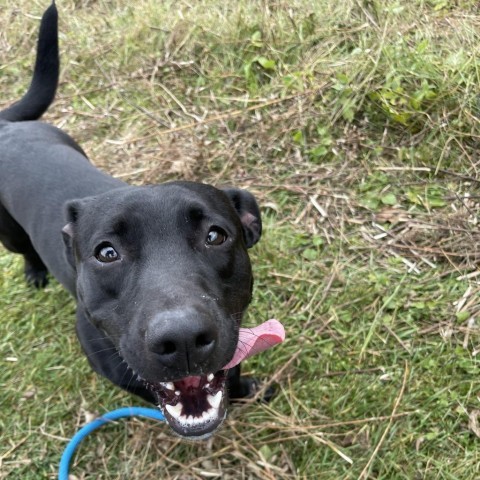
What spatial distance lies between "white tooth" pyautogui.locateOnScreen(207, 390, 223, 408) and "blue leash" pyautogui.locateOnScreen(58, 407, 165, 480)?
0.78 meters

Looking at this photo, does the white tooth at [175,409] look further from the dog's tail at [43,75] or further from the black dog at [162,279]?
the dog's tail at [43,75]

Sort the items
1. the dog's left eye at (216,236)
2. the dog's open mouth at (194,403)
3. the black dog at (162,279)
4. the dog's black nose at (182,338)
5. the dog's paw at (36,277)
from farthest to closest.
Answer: the dog's paw at (36,277), the dog's left eye at (216,236), the dog's open mouth at (194,403), the black dog at (162,279), the dog's black nose at (182,338)

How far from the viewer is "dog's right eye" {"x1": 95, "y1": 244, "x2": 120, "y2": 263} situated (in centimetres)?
233

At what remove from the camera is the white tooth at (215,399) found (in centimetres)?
233

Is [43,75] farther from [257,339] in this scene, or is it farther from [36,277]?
[257,339]

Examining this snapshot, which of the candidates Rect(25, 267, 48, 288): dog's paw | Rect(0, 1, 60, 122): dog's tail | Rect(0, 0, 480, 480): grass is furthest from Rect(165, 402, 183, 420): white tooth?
Rect(0, 1, 60, 122): dog's tail

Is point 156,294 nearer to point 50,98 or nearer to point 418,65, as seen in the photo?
point 50,98

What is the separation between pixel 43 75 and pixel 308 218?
1.95m

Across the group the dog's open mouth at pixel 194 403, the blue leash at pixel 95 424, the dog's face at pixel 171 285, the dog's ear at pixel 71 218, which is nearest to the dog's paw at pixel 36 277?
the blue leash at pixel 95 424

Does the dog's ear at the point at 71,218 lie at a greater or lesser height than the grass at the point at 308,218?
greater

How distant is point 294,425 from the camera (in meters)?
3.10

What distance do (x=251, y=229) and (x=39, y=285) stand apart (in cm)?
179

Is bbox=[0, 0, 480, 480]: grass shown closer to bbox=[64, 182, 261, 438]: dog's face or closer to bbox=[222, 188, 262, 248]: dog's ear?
bbox=[222, 188, 262, 248]: dog's ear

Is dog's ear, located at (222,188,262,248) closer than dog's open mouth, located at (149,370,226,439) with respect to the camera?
No
